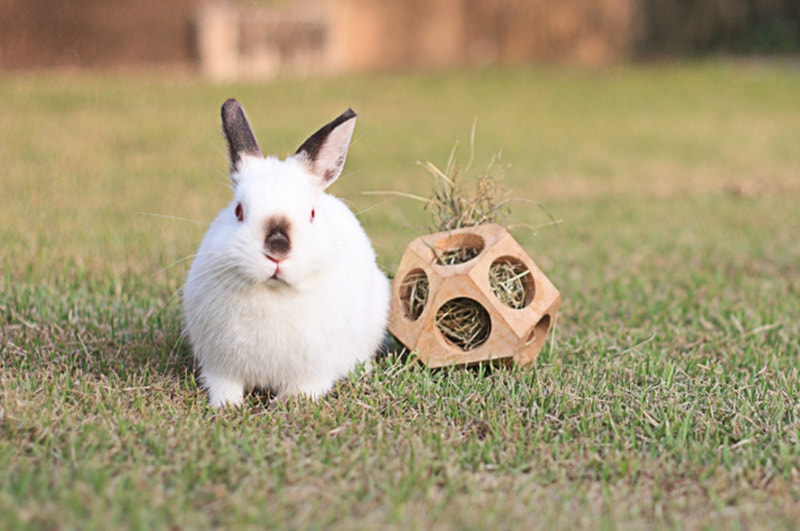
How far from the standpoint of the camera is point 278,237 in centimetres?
271

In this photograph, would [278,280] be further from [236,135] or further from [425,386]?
[425,386]

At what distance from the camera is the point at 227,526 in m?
2.19

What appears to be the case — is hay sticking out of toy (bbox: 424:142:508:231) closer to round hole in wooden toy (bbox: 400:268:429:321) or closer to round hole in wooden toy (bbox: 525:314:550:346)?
round hole in wooden toy (bbox: 400:268:429:321)

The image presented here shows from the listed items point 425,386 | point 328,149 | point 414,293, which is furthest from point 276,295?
point 414,293

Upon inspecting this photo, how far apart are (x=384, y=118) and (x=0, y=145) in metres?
4.21

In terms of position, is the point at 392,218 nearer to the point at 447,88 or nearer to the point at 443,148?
the point at 443,148

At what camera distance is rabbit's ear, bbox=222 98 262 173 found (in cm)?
300

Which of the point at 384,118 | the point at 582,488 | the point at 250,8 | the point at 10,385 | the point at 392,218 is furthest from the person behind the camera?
the point at 250,8

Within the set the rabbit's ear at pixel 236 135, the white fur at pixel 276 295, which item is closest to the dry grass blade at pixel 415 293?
the white fur at pixel 276 295

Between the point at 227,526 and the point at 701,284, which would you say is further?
the point at 701,284

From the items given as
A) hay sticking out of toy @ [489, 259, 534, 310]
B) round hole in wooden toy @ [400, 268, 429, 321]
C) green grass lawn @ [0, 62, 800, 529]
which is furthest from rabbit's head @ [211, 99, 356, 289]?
hay sticking out of toy @ [489, 259, 534, 310]

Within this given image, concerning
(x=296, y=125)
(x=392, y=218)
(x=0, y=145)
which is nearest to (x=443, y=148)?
(x=296, y=125)

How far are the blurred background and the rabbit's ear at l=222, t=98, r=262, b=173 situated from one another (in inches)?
421

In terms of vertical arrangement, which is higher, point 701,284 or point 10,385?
point 10,385
